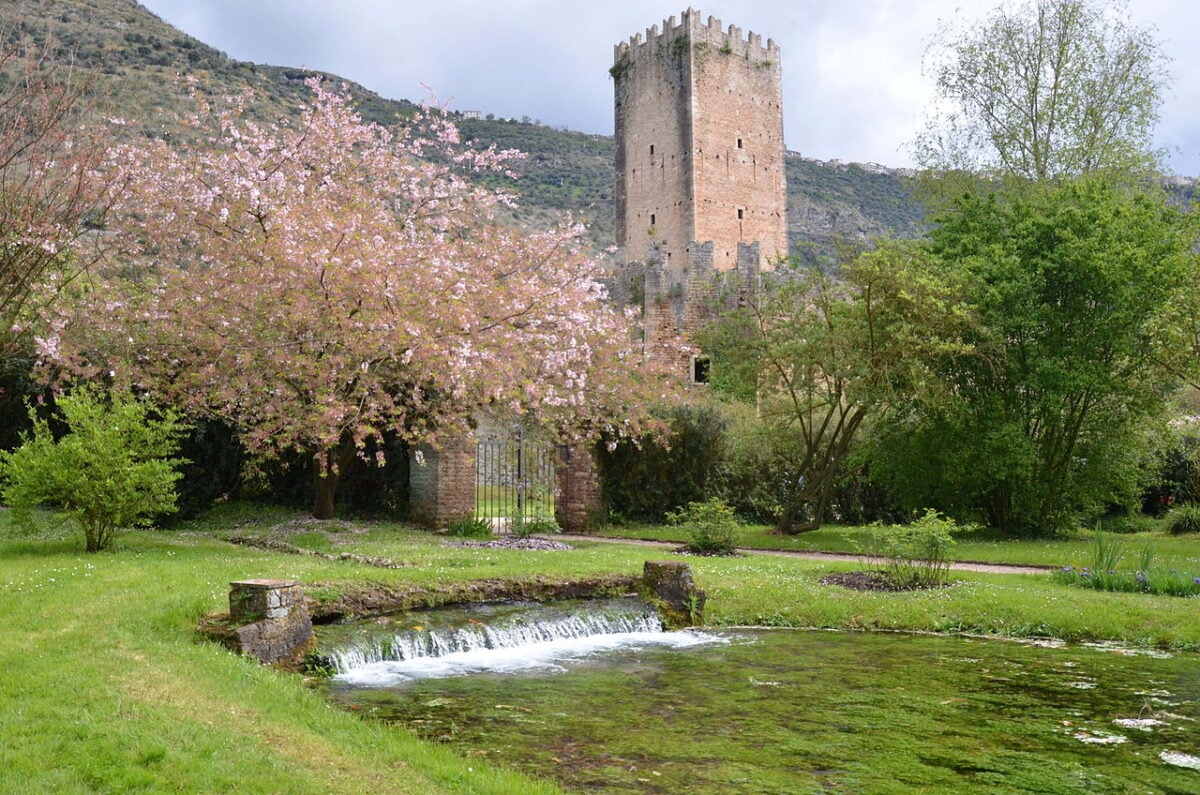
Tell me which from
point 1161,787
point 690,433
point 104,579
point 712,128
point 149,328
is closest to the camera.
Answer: point 1161,787

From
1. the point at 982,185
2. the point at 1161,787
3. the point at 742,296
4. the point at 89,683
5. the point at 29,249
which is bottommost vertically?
the point at 1161,787

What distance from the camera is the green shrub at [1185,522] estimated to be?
20.4 metres

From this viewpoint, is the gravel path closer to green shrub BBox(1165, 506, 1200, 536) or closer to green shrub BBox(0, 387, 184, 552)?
green shrub BBox(1165, 506, 1200, 536)

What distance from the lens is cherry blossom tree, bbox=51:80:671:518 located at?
13734 millimetres

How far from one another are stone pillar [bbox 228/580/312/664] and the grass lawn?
37cm

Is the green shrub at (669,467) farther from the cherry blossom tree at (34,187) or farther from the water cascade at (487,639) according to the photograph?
the cherry blossom tree at (34,187)

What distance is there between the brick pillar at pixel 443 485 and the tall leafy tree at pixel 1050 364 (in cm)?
876

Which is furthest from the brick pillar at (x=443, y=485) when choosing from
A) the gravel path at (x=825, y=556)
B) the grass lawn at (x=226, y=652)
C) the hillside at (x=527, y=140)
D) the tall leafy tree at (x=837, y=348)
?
the hillside at (x=527, y=140)

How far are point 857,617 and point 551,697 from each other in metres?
4.60

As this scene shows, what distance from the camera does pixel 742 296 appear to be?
23.7 m

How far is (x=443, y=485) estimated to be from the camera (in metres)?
17.9

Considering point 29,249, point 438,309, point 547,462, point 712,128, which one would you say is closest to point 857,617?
point 438,309

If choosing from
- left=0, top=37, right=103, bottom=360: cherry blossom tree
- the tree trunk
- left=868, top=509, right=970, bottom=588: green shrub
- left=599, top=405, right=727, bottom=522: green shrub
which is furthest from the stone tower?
left=0, top=37, right=103, bottom=360: cherry blossom tree

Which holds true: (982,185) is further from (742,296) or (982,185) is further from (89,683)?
(89,683)
